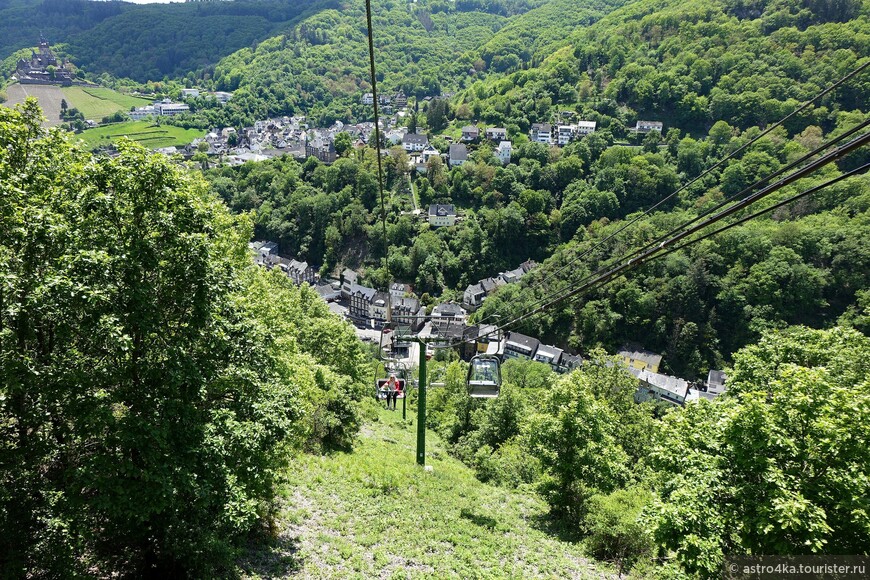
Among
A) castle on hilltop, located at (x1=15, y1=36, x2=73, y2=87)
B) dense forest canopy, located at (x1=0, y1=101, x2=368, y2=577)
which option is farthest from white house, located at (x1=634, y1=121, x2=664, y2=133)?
castle on hilltop, located at (x1=15, y1=36, x2=73, y2=87)

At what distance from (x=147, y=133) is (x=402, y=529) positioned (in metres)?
168

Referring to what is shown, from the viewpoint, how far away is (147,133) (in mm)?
144500

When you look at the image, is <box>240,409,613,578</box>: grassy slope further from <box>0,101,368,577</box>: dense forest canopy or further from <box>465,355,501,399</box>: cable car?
<box>465,355,501,399</box>: cable car

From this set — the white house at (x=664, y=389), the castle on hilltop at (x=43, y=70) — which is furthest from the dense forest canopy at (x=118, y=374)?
the castle on hilltop at (x=43, y=70)

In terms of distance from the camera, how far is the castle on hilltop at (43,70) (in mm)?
171462

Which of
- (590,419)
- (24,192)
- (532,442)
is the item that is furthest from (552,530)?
(24,192)

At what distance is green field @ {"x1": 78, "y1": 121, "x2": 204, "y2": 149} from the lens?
444 feet

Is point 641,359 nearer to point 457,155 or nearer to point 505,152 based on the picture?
point 505,152

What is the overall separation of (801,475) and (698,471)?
2.33 meters

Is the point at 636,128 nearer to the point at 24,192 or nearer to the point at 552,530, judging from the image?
the point at 552,530

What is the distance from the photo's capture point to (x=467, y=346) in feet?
269

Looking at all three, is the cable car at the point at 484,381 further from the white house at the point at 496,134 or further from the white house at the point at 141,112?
the white house at the point at 141,112

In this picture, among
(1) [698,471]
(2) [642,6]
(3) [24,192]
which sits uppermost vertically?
(2) [642,6]

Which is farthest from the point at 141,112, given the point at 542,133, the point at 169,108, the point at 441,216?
the point at 542,133
